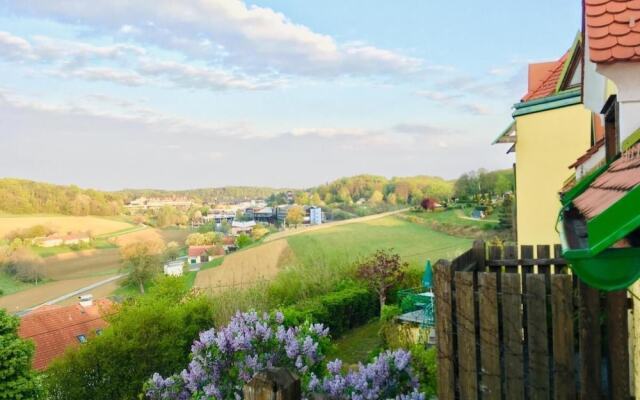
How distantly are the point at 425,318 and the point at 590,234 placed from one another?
8.88 meters

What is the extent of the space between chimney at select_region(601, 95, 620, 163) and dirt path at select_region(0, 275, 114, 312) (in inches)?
1098

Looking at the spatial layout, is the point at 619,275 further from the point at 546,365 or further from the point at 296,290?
the point at 296,290

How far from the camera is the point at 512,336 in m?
2.18

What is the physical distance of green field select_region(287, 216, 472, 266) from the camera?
17.3m

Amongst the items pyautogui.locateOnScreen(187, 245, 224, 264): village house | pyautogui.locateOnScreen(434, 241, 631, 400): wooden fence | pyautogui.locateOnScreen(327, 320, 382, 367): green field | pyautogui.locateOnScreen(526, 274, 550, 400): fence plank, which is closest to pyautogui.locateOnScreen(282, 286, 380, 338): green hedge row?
pyautogui.locateOnScreen(327, 320, 382, 367): green field

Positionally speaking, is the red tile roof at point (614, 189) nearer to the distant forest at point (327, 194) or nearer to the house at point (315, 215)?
the distant forest at point (327, 194)

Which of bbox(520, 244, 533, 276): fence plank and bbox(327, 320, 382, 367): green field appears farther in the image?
bbox(327, 320, 382, 367): green field

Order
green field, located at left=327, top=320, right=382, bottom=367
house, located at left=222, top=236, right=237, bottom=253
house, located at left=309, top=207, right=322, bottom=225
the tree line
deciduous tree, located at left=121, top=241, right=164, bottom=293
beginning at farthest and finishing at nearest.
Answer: house, located at left=309, top=207, right=322, bottom=225 < the tree line < house, located at left=222, top=236, right=237, bottom=253 < deciduous tree, located at left=121, top=241, right=164, bottom=293 < green field, located at left=327, top=320, right=382, bottom=367

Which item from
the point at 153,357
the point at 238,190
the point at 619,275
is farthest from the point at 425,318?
the point at 238,190

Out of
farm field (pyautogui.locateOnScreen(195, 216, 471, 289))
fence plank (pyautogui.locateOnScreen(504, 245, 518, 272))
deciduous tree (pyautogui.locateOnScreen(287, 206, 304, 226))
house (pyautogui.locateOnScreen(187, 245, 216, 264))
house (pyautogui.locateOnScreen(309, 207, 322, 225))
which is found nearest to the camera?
fence plank (pyautogui.locateOnScreen(504, 245, 518, 272))

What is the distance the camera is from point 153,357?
895 centimetres

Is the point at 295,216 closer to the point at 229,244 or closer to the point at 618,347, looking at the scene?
the point at 229,244

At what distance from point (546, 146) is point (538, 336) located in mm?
5187

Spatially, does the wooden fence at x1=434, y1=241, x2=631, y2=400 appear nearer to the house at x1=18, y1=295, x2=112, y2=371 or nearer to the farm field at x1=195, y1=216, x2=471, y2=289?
the farm field at x1=195, y1=216, x2=471, y2=289
